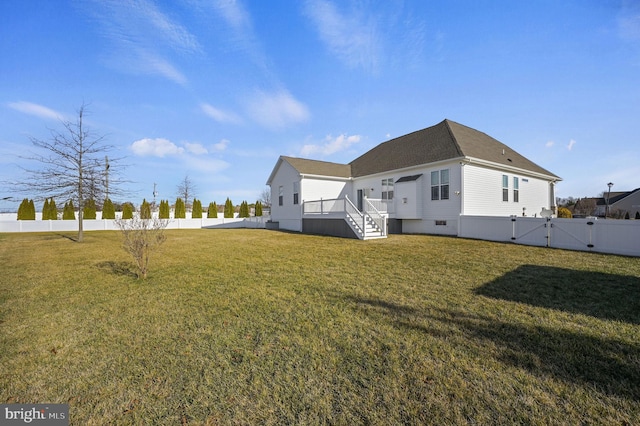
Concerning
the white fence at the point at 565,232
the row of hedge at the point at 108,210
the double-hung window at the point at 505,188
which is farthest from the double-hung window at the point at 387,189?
the row of hedge at the point at 108,210

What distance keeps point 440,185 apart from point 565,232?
5.88 meters

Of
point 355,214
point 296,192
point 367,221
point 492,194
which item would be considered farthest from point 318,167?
point 492,194

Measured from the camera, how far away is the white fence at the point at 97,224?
72.7 ft

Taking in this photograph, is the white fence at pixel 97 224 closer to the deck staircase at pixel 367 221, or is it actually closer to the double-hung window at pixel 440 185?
the deck staircase at pixel 367 221

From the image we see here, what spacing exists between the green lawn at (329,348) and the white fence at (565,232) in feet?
12.9

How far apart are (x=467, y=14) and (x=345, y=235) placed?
421 inches

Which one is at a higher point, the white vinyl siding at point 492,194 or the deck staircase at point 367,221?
the white vinyl siding at point 492,194

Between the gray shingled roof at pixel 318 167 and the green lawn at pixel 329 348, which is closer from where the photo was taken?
the green lawn at pixel 329 348

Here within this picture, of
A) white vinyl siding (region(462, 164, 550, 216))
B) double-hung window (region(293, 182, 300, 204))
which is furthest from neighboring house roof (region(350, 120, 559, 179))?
double-hung window (region(293, 182, 300, 204))

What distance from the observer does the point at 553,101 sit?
1182 centimetres

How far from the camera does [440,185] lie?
14.7m

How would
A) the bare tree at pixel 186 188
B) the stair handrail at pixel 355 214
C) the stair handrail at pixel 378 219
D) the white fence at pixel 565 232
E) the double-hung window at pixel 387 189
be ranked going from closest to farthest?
the white fence at pixel 565 232, the stair handrail at pixel 355 214, the stair handrail at pixel 378 219, the double-hung window at pixel 387 189, the bare tree at pixel 186 188

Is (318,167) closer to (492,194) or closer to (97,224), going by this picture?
(492,194)

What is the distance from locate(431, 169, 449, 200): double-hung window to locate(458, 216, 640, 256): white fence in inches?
77.4
